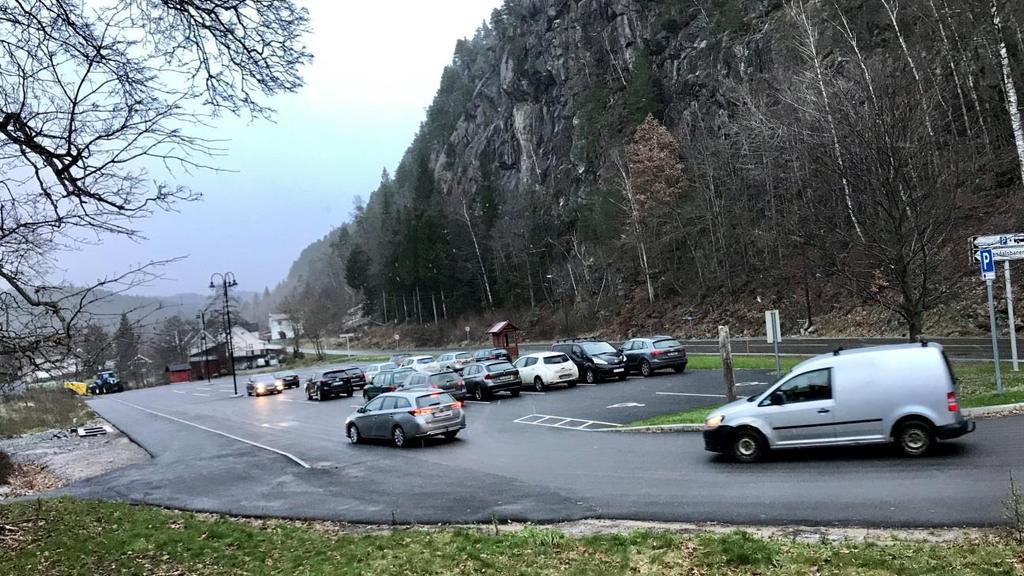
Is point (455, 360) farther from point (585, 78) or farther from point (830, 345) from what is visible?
point (585, 78)

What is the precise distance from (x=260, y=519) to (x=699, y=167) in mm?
46283

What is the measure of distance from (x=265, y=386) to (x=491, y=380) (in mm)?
25325

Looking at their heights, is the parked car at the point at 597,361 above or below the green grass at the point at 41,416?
above

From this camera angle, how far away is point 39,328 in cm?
657

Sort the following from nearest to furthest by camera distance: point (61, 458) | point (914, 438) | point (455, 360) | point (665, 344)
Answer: point (914, 438) < point (61, 458) < point (665, 344) < point (455, 360)

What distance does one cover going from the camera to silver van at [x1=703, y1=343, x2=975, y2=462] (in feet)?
31.8

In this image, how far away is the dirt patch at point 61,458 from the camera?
18828mm

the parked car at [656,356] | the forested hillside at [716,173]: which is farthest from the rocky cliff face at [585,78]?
the parked car at [656,356]

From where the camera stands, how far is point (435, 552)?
680 cm

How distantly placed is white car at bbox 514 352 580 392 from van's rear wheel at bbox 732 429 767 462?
51.3 feet

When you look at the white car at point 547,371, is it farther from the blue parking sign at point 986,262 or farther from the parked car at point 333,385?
the blue parking sign at point 986,262


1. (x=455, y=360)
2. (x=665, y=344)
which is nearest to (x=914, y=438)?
(x=665, y=344)

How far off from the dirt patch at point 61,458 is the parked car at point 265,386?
1071cm

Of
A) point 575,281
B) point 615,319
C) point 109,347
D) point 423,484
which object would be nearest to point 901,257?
point 423,484
